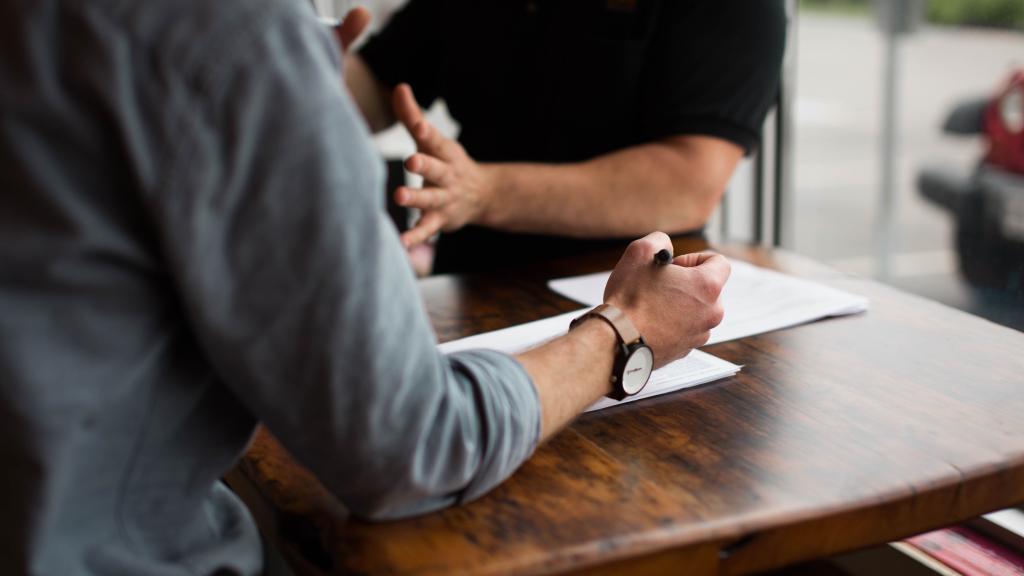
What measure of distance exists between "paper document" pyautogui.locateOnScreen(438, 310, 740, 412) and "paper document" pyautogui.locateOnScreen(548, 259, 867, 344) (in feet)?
0.27

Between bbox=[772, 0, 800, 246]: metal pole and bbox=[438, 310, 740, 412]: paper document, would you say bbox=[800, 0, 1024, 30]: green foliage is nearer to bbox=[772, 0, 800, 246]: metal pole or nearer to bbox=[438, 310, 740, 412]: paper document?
bbox=[772, 0, 800, 246]: metal pole

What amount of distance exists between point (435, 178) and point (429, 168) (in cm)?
2

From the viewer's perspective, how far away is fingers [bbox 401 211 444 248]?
1402mm

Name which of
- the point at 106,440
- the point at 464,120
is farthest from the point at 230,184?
the point at 464,120

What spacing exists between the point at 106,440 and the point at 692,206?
3.92 feet

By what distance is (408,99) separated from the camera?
1437 millimetres

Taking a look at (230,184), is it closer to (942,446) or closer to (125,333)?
(125,333)

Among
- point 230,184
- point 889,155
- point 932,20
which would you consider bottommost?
point 889,155

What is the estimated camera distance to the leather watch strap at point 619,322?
93 centimetres

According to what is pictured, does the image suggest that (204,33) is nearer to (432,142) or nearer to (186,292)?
(186,292)

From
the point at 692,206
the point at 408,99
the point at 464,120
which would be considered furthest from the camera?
the point at 464,120

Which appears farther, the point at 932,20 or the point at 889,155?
the point at 932,20

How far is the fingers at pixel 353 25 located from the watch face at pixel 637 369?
0.64m

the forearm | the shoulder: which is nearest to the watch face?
the shoulder
